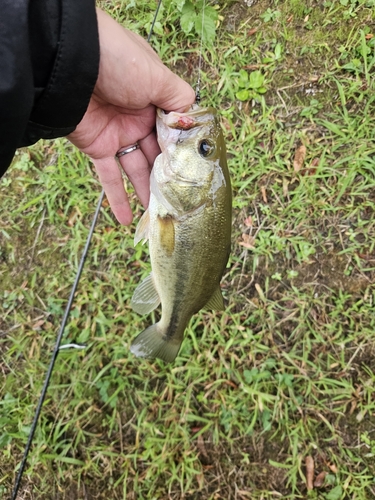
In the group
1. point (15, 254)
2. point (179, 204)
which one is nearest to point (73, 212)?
point (15, 254)

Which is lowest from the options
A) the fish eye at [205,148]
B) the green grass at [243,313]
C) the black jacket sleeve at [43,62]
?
the green grass at [243,313]

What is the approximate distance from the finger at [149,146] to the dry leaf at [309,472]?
2.45 meters

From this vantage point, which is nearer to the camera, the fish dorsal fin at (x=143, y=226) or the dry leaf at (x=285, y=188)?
the fish dorsal fin at (x=143, y=226)

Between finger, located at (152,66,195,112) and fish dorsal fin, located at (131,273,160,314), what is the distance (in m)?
0.99

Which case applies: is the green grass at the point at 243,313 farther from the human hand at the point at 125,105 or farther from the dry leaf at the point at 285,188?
the human hand at the point at 125,105

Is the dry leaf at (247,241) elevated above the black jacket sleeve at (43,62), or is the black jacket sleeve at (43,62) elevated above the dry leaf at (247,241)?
the black jacket sleeve at (43,62)

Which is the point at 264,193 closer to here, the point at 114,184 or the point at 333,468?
the point at 114,184

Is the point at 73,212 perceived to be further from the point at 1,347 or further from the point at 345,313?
the point at 345,313

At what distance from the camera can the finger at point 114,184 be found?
268cm

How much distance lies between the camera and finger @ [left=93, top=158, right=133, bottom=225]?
8.79 feet

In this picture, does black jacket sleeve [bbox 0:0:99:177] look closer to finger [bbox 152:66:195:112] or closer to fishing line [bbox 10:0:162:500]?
finger [bbox 152:66:195:112]

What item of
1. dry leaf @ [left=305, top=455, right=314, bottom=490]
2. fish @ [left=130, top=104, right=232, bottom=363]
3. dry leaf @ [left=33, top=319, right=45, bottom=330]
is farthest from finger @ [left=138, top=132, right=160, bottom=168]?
dry leaf @ [left=305, top=455, right=314, bottom=490]

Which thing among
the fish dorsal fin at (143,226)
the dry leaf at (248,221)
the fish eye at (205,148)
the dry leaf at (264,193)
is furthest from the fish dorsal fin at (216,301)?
the dry leaf at (264,193)

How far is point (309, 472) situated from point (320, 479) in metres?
0.09
